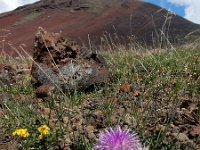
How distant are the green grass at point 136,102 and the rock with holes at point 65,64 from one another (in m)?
0.14

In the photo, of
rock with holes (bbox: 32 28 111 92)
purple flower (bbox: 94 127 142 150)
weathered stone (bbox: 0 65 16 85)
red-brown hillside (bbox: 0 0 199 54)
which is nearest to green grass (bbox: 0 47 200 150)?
rock with holes (bbox: 32 28 111 92)

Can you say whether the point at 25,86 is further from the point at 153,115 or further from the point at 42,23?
the point at 42,23

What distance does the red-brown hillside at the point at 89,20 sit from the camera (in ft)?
56.3

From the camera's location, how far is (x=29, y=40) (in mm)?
17812

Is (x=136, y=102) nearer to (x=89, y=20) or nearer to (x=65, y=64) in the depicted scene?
(x=65, y=64)

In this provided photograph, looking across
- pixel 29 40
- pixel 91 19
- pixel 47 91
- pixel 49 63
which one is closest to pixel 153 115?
pixel 47 91

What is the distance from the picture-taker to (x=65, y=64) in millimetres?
4852

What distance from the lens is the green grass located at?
126 inches

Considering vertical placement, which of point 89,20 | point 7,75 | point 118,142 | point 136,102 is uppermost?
point 118,142

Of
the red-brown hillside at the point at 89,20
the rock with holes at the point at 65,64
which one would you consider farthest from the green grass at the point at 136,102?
the red-brown hillside at the point at 89,20

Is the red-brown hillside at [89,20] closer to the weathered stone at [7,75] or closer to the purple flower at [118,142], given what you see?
the weathered stone at [7,75]

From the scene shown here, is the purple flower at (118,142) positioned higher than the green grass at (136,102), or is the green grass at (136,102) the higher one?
the purple flower at (118,142)

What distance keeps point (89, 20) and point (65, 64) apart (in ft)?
51.1

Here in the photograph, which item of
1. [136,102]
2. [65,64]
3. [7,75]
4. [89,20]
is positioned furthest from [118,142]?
[89,20]
